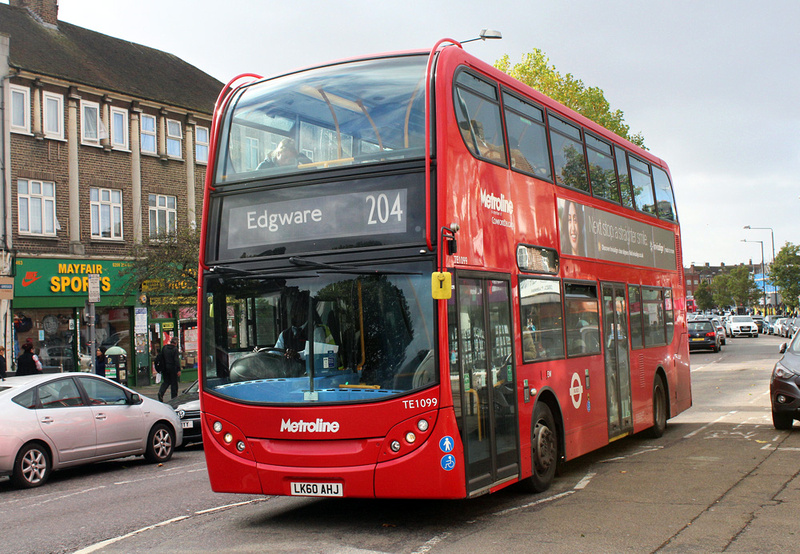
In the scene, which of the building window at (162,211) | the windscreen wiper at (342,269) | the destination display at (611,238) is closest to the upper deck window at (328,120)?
the windscreen wiper at (342,269)

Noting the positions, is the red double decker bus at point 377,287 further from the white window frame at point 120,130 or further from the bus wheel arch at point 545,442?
the white window frame at point 120,130

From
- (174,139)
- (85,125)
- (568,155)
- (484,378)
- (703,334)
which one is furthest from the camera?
(703,334)

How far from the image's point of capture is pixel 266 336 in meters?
7.70

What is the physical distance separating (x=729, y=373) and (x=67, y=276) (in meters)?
21.3

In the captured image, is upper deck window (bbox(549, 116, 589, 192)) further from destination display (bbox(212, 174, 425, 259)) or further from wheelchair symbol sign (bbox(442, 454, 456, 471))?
wheelchair symbol sign (bbox(442, 454, 456, 471))

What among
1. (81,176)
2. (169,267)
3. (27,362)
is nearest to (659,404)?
(27,362)

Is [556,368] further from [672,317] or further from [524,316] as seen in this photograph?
[672,317]

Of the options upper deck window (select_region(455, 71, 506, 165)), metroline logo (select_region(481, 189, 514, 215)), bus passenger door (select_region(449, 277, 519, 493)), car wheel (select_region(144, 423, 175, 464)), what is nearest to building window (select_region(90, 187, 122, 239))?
car wheel (select_region(144, 423, 175, 464))

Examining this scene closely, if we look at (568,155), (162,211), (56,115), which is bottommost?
(568,155)

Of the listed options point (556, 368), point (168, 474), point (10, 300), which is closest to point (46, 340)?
point (10, 300)

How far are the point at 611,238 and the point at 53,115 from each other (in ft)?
73.3

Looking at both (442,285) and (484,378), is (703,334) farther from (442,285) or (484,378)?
(442,285)

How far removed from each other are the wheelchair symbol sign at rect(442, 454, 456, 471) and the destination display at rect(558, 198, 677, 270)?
374cm

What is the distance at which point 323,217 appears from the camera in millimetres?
7648
